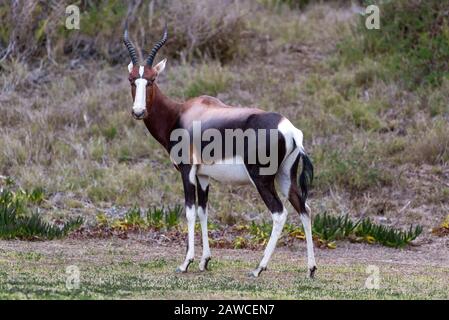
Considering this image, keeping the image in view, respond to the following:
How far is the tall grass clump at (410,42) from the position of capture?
19.7 meters

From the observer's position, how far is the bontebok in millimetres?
10695

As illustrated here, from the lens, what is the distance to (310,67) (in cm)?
2123

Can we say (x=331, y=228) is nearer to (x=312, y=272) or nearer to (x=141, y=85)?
(x=312, y=272)

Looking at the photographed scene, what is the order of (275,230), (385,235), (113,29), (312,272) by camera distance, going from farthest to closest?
(113,29), (385,235), (312,272), (275,230)

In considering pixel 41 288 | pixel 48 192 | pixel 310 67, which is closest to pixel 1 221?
pixel 48 192

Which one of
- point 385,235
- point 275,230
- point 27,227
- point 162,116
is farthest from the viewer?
point 385,235

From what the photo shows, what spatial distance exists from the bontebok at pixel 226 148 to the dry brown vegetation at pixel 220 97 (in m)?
4.40

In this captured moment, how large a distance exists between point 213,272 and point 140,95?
2.02 meters

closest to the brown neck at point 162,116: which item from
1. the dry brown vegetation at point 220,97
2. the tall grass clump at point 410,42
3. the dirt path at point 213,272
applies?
the dirt path at point 213,272

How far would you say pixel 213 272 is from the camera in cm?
1123

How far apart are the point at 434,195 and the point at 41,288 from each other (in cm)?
872

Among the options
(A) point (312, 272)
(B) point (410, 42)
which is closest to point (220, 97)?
(B) point (410, 42)

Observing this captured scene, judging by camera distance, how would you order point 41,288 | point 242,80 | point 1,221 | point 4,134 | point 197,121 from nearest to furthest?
point 41,288 < point 197,121 < point 1,221 < point 4,134 < point 242,80
